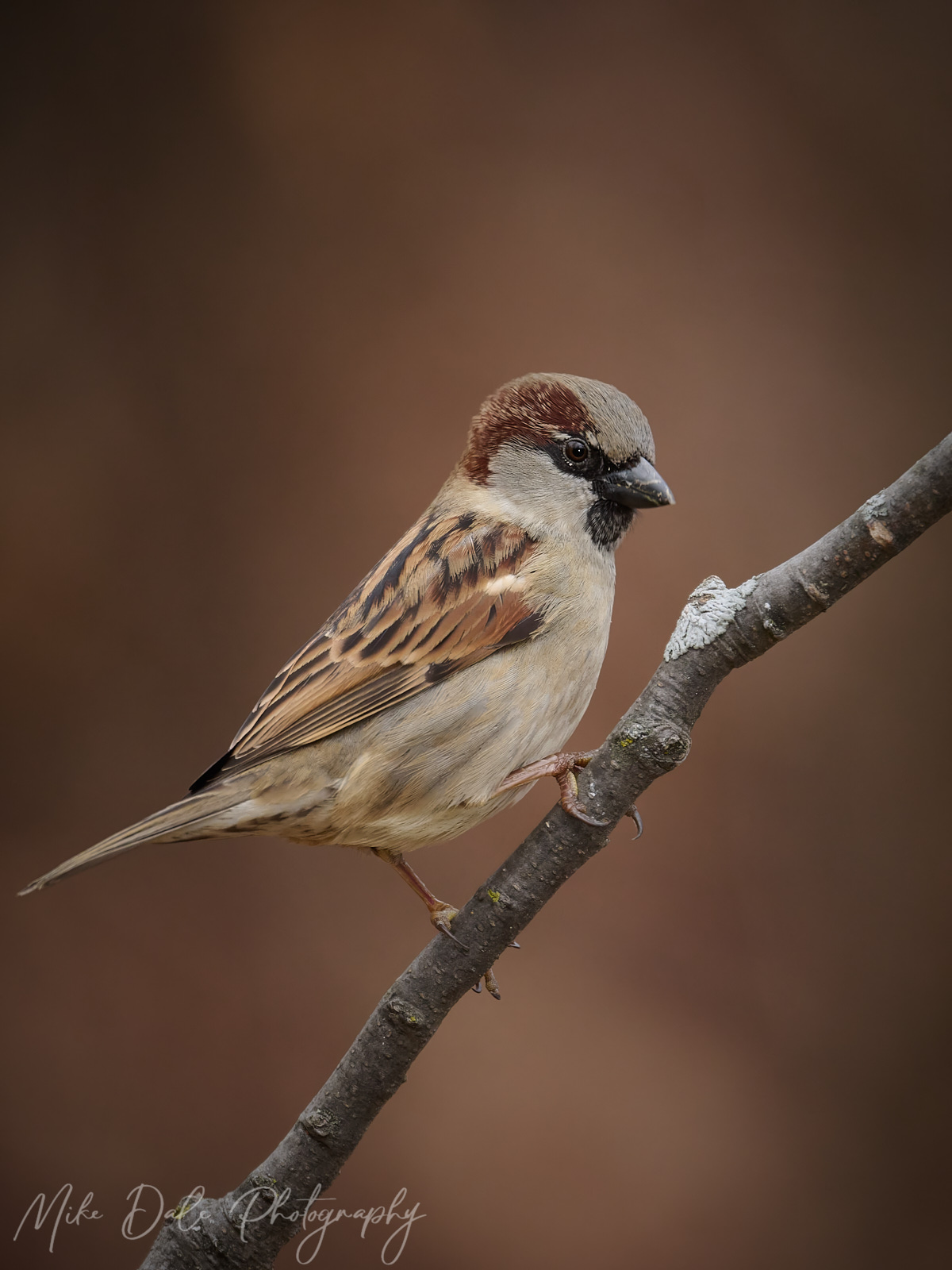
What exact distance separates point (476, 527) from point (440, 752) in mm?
437

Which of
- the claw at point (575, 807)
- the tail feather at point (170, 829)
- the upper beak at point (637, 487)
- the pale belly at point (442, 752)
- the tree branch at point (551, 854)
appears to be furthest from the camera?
the upper beak at point (637, 487)

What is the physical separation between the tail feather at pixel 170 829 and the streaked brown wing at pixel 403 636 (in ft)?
0.24

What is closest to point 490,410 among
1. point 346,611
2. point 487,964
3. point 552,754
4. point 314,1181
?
point 346,611

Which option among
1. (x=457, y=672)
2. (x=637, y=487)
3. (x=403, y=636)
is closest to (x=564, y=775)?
(x=457, y=672)

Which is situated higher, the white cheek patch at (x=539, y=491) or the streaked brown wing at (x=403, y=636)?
the white cheek patch at (x=539, y=491)

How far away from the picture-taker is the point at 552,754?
1.56 meters

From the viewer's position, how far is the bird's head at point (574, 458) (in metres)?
1.66

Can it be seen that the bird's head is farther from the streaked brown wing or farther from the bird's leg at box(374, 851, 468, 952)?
the bird's leg at box(374, 851, 468, 952)

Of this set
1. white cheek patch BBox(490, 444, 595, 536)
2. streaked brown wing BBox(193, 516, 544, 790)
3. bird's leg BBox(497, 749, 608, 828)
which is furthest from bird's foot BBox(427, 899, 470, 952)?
white cheek patch BBox(490, 444, 595, 536)

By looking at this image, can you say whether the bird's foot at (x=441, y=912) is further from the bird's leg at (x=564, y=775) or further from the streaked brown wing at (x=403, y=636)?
the streaked brown wing at (x=403, y=636)

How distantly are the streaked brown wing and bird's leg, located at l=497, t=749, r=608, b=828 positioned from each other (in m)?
0.20

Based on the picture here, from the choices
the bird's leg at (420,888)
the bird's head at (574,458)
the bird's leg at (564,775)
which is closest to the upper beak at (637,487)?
the bird's head at (574,458)

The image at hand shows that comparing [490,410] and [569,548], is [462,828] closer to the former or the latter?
[569,548]

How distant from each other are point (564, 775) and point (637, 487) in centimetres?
56
